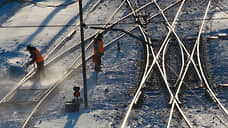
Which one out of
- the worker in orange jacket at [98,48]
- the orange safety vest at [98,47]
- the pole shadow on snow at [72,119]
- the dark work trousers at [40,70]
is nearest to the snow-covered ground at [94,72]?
the pole shadow on snow at [72,119]

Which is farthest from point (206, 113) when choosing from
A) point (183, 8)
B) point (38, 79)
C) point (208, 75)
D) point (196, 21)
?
point (183, 8)

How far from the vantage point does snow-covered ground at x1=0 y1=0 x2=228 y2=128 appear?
12.3 meters

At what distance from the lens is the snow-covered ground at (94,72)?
12320 millimetres

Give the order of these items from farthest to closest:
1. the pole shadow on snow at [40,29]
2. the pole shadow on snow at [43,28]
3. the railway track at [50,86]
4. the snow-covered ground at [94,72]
Answer: the pole shadow on snow at [40,29] → the pole shadow on snow at [43,28] → the railway track at [50,86] → the snow-covered ground at [94,72]

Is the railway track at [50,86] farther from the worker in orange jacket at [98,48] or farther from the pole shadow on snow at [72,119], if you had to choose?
the pole shadow on snow at [72,119]

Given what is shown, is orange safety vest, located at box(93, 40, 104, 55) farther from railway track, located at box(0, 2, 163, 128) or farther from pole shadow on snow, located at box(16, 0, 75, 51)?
pole shadow on snow, located at box(16, 0, 75, 51)

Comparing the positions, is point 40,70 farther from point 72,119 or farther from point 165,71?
point 165,71

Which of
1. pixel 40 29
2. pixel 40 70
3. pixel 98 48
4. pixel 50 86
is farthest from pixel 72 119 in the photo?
pixel 40 29

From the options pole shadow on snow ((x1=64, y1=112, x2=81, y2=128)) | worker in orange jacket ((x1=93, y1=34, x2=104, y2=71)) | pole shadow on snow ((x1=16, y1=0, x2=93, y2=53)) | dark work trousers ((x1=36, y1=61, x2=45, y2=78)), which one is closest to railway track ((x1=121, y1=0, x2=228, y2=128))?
pole shadow on snow ((x1=64, y1=112, x2=81, y2=128))

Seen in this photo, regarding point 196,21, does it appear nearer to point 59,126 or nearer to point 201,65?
point 201,65

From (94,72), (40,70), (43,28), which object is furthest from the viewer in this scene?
(43,28)

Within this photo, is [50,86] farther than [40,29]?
No

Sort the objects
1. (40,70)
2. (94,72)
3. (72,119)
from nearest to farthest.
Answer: (72,119)
(40,70)
(94,72)

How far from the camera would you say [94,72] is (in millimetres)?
15727
